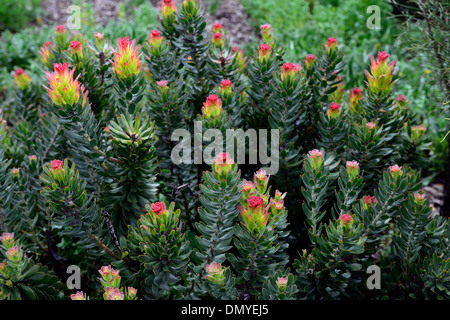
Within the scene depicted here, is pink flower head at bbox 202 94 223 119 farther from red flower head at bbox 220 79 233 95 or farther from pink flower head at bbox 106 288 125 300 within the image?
pink flower head at bbox 106 288 125 300

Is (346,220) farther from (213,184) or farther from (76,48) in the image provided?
(76,48)

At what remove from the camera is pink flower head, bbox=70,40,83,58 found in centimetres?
214

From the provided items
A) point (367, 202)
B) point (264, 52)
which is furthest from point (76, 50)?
point (367, 202)

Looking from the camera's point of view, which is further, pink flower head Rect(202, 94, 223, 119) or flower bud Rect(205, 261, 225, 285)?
pink flower head Rect(202, 94, 223, 119)

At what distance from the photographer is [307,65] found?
2.42 m

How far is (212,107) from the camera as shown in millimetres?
1909

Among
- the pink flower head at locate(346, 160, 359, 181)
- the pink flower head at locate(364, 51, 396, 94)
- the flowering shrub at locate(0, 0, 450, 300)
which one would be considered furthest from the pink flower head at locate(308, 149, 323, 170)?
the pink flower head at locate(364, 51, 396, 94)

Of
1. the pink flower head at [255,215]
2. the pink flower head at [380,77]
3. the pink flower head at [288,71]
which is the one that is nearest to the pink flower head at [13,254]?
the pink flower head at [255,215]

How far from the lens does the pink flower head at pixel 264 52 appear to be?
7.02 feet

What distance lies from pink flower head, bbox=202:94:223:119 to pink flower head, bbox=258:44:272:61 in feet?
1.33

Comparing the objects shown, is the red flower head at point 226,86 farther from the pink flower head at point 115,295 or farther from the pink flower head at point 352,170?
the pink flower head at point 115,295

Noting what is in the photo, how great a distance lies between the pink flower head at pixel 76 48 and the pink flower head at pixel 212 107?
29.0 inches

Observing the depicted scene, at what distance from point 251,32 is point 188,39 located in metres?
3.91

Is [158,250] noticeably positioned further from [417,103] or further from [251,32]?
[251,32]
